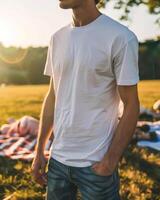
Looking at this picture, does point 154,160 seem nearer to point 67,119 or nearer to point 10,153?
point 10,153

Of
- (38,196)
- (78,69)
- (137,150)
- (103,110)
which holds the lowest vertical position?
(137,150)

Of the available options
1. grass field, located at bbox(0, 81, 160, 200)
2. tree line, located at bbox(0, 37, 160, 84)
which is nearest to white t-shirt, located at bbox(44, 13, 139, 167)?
grass field, located at bbox(0, 81, 160, 200)

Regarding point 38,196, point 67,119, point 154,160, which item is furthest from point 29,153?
point 67,119

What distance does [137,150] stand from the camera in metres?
8.40

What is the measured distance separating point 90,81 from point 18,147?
21.2ft

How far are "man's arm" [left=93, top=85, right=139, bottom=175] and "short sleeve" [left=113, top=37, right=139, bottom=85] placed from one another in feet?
0.17

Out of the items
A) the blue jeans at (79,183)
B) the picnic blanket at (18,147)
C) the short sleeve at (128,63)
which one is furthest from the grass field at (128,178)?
the short sleeve at (128,63)

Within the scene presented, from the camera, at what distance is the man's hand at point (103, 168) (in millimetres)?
2615

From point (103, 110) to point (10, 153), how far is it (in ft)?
19.5

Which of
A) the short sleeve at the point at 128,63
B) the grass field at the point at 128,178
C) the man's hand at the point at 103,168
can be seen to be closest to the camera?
the short sleeve at the point at 128,63

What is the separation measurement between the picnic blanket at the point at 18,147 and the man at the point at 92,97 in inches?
196

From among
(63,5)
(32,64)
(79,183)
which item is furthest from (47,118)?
(32,64)

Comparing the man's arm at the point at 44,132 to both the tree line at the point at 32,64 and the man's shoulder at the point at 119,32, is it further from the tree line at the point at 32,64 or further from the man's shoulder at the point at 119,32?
the tree line at the point at 32,64

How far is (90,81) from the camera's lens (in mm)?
2623
